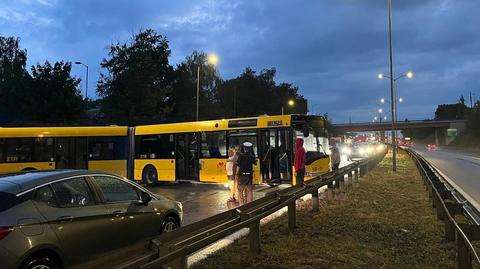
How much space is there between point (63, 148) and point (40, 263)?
17629mm

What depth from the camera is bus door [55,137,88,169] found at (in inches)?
856

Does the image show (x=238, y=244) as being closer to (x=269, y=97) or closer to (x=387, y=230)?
(x=387, y=230)

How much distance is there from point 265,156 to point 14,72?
202 feet

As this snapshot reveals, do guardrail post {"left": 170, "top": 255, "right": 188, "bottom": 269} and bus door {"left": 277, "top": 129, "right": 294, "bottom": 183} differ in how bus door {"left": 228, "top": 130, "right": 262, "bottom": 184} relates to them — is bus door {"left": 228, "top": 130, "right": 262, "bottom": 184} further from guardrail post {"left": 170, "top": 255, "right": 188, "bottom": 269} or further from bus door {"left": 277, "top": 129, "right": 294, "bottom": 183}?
guardrail post {"left": 170, "top": 255, "right": 188, "bottom": 269}

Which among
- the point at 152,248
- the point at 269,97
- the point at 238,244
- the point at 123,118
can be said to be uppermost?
the point at 269,97

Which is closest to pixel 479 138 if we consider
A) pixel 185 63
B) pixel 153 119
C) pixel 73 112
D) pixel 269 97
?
pixel 269 97

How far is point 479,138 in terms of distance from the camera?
3752 inches

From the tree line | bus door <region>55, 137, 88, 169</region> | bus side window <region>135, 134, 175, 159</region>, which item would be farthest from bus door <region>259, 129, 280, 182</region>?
the tree line

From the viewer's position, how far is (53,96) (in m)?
48.5

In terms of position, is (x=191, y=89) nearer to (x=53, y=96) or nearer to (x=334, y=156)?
(x=53, y=96)

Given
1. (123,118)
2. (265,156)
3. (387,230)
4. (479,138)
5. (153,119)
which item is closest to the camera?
(387,230)

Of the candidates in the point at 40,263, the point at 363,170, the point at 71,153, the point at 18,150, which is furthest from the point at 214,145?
the point at 40,263

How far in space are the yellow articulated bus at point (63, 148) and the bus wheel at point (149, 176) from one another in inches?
38.2

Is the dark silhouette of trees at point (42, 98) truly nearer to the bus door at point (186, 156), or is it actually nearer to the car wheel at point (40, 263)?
the bus door at point (186, 156)
